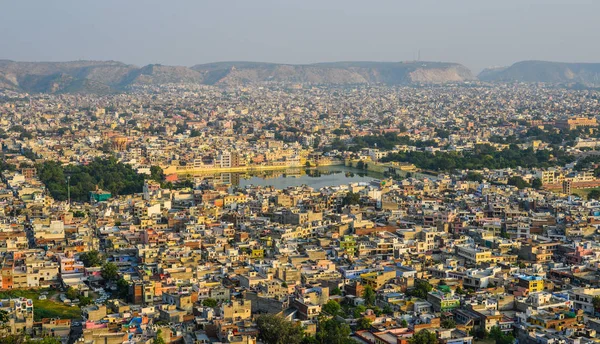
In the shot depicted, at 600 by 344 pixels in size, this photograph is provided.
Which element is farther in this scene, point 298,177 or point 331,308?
point 298,177

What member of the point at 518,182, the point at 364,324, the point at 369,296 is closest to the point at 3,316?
the point at 364,324

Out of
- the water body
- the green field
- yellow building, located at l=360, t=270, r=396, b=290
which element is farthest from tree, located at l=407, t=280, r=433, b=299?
the water body

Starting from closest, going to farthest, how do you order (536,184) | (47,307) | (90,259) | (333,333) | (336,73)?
1. (333,333)
2. (47,307)
3. (90,259)
4. (536,184)
5. (336,73)

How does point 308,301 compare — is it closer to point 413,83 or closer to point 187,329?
point 187,329

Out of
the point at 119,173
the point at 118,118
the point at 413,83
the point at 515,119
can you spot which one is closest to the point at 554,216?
the point at 119,173

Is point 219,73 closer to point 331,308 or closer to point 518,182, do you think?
point 518,182

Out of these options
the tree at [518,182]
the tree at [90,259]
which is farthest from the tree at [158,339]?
the tree at [518,182]

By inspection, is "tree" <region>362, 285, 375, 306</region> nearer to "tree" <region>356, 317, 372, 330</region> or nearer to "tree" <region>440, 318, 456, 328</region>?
"tree" <region>356, 317, 372, 330</region>
